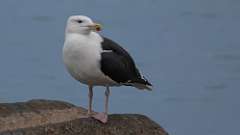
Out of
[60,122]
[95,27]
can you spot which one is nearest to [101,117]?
[60,122]

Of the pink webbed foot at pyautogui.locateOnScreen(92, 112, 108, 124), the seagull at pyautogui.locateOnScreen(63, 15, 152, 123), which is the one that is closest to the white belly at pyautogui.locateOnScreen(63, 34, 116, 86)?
the seagull at pyautogui.locateOnScreen(63, 15, 152, 123)

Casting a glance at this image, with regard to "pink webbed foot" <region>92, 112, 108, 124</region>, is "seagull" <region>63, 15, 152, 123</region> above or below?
above

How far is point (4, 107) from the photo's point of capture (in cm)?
366

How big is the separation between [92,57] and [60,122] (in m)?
0.25

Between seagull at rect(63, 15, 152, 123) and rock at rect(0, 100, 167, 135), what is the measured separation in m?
0.06

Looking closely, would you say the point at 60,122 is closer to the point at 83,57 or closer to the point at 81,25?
the point at 83,57

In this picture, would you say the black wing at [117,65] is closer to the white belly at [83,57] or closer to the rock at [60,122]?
the white belly at [83,57]

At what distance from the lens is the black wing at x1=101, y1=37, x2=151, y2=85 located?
335cm

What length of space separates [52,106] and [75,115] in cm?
13

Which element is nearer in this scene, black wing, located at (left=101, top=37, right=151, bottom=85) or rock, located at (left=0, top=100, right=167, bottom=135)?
rock, located at (left=0, top=100, right=167, bottom=135)

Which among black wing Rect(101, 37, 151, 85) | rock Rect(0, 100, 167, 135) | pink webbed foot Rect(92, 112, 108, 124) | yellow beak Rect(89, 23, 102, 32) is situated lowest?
rock Rect(0, 100, 167, 135)

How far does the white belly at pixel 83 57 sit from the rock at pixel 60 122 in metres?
0.16

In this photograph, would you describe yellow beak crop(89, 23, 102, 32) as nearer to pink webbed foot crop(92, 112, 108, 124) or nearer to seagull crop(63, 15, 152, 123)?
seagull crop(63, 15, 152, 123)

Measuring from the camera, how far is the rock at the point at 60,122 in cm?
325
